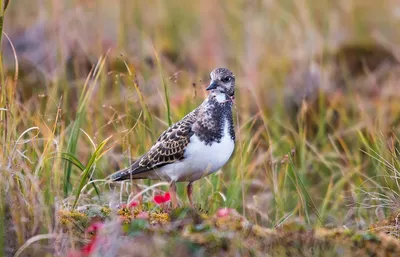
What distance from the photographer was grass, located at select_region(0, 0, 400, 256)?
211 inches

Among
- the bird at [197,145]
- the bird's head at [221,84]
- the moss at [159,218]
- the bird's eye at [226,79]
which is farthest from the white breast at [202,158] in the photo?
the moss at [159,218]

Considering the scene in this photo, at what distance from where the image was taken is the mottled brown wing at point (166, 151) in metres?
5.65

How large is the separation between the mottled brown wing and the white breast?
49 mm

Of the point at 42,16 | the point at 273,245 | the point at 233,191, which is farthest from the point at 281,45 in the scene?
the point at 273,245

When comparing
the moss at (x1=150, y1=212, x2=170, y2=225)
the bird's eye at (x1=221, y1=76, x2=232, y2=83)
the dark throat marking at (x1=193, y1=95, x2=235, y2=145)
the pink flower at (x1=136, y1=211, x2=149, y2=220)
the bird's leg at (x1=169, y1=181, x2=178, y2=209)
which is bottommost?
the bird's leg at (x1=169, y1=181, x2=178, y2=209)

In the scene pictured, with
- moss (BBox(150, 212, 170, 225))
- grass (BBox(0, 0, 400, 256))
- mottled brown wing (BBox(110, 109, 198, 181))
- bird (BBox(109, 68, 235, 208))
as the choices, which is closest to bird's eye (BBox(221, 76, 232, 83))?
bird (BBox(109, 68, 235, 208))

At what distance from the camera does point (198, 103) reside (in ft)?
26.7

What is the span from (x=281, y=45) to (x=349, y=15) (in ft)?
5.03

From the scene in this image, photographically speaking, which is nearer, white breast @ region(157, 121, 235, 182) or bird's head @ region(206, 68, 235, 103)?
white breast @ region(157, 121, 235, 182)

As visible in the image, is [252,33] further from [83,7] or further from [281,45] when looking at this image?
[83,7]

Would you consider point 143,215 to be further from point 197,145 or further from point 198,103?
point 198,103

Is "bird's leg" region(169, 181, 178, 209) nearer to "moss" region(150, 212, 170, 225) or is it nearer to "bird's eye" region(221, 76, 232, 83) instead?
"moss" region(150, 212, 170, 225)

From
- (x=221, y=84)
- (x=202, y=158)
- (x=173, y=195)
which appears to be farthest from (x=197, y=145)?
(x=221, y=84)

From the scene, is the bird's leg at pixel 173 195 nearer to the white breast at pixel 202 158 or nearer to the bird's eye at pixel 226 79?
the white breast at pixel 202 158
